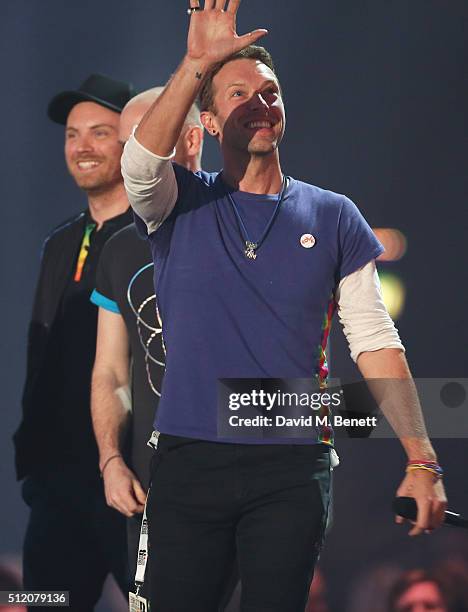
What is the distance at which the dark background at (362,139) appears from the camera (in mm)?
3955

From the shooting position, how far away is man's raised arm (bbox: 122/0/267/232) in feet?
7.45

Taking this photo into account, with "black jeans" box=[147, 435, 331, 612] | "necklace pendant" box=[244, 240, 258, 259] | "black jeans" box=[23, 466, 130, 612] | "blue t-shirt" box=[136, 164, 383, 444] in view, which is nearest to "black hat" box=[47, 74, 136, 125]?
"black jeans" box=[23, 466, 130, 612]

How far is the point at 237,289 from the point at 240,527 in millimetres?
522

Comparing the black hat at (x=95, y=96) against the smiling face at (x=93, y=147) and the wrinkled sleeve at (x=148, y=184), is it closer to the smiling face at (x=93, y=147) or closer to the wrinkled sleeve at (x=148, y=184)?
the smiling face at (x=93, y=147)

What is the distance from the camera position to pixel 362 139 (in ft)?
13.1

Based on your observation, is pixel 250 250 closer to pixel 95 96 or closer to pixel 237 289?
pixel 237 289

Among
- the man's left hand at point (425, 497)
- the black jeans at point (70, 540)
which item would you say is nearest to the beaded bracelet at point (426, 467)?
the man's left hand at point (425, 497)

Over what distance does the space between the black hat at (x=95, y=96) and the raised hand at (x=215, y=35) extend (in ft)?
5.44

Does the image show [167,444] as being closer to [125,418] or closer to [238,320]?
[238,320]

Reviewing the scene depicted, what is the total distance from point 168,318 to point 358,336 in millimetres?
452

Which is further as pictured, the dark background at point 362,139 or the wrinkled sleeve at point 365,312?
the dark background at point 362,139

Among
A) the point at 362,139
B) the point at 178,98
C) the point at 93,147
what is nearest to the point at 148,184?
the point at 178,98

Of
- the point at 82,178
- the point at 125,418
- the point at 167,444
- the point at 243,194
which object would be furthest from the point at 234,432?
the point at 82,178

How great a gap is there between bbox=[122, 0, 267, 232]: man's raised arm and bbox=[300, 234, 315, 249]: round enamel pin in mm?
354
